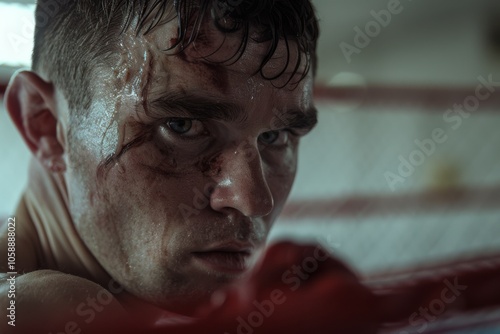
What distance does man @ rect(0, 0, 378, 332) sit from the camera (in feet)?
1.23

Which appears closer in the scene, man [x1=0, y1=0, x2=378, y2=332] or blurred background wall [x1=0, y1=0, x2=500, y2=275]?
man [x1=0, y1=0, x2=378, y2=332]

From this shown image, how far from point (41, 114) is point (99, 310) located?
0.15 metres

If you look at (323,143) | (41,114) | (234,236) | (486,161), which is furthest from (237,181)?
(486,161)

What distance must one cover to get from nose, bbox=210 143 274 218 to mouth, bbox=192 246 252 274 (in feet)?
0.11

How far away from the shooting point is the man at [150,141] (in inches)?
14.8

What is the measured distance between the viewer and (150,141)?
39cm

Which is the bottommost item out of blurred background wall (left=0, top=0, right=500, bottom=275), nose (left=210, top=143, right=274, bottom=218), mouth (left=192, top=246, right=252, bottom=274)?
blurred background wall (left=0, top=0, right=500, bottom=275)

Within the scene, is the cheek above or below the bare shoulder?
above

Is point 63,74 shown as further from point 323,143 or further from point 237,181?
point 323,143

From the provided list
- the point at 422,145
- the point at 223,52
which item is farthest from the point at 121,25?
the point at 422,145

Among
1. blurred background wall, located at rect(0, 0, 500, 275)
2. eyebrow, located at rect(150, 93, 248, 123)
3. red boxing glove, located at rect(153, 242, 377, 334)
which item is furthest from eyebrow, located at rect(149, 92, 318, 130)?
blurred background wall, located at rect(0, 0, 500, 275)

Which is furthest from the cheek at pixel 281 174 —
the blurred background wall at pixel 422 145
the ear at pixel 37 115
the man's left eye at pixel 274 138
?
the blurred background wall at pixel 422 145

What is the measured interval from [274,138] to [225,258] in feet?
0.32

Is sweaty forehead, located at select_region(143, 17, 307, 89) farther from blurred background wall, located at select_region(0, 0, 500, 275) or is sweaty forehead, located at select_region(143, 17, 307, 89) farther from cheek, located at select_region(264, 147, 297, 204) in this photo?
blurred background wall, located at select_region(0, 0, 500, 275)
